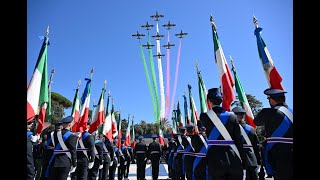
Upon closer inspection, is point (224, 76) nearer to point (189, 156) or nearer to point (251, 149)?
point (251, 149)

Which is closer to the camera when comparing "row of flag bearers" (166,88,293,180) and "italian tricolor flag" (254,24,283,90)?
"row of flag bearers" (166,88,293,180)

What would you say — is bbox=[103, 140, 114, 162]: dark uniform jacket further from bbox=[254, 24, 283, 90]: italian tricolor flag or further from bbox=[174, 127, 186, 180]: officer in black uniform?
bbox=[254, 24, 283, 90]: italian tricolor flag

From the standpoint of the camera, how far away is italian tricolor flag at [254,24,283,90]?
635 cm

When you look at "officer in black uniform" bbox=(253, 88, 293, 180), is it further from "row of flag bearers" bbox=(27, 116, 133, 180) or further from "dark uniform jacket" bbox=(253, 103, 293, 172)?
"row of flag bearers" bbox=(27, 116, 133, 180)

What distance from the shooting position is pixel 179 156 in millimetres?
10797

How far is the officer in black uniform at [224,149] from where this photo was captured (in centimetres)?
443

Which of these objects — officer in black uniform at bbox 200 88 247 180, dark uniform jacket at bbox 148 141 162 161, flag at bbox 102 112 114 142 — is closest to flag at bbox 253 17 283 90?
officer in black uniform at bbox 200 88 247 180

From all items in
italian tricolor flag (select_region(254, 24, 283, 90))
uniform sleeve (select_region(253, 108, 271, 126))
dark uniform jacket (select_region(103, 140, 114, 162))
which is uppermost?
italian tricolor flag (select_region(254, 24, 283, 90))

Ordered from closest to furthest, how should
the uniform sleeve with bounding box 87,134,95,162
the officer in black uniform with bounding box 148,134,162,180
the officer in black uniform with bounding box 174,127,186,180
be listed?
the uniform sleeve with bounding box 87,134,95,162 < the officer in black uniform with bounding box 174,127,186,180 < the officer in black uniform with bounding box 148,134,162,180

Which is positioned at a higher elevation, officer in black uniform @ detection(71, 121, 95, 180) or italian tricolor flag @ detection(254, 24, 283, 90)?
italian tricolor flag @ detection(254, 24, 283, 90)

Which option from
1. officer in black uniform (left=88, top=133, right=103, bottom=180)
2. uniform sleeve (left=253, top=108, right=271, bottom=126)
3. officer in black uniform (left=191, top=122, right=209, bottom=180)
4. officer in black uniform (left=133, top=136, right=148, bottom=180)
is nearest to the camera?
uniform sleeve (left=253, top=108, right=271, bottom=126)

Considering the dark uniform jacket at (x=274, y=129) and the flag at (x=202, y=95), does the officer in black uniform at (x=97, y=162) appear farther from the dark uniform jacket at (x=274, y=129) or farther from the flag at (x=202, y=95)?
the dark uniform jacket at (x=274, y=129)

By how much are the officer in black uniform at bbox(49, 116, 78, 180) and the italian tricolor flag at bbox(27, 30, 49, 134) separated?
1.17 meters

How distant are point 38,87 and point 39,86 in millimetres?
62
